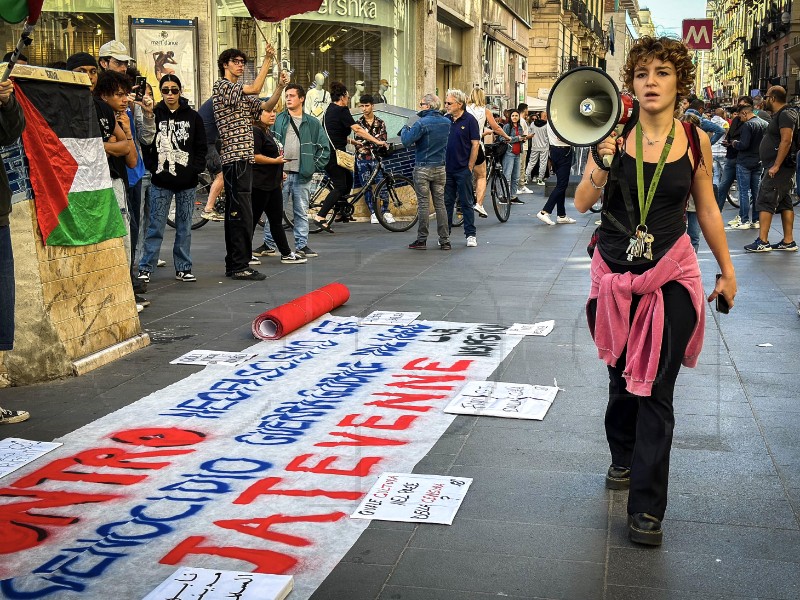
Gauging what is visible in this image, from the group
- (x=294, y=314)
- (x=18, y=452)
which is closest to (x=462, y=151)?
(x=294, y=314)

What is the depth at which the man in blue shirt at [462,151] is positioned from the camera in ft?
42.7

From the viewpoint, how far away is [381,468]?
15.4 ft

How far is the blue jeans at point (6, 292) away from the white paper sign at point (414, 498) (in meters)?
2.27

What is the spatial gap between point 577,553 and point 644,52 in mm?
1868

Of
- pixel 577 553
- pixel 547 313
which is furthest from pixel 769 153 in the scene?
pixel 577 553

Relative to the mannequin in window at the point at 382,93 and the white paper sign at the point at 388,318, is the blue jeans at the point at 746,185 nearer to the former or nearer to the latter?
the white paper sign at the point at 388,318

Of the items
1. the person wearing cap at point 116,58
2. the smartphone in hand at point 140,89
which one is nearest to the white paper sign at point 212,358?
the person wearing cap at point 116,58

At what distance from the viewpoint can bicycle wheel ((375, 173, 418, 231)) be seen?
14.8 meters

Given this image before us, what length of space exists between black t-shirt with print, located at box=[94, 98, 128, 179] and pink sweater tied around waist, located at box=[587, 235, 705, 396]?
15.8ft

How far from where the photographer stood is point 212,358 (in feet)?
22.6

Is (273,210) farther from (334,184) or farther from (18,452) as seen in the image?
(18,452)

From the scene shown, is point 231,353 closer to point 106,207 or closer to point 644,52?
point 106,207

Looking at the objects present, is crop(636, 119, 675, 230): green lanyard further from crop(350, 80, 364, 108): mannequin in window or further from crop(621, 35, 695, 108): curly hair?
crop(350, 80, 364, 108): mannequin in window

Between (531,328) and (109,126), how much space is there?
344 centimetres
